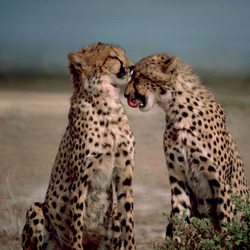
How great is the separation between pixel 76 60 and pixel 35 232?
3.52 ft

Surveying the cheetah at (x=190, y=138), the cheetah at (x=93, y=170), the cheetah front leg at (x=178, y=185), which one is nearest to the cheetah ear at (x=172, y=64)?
the cheetah at (x=190, y=138)

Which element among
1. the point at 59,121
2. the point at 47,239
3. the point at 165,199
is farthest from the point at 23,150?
the point at 47,239

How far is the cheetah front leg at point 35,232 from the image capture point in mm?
7625

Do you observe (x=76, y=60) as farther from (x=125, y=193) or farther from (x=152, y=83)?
(x=125, y=193)

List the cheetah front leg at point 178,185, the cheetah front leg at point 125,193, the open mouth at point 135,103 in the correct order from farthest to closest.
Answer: the open mouth at point 135,103
the cheetah front leg at point 178,185
the cheetah front leg at point 125,193

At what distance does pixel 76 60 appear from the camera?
24.8 ft

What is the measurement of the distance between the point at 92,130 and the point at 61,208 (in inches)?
20.2

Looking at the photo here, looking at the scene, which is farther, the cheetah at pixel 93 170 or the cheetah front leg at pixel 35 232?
the cheetah front leg at pixel 35 232

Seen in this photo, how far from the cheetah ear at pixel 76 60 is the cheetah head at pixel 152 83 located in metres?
0.34

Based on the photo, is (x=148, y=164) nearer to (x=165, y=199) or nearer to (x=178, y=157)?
(x=165, y=199)

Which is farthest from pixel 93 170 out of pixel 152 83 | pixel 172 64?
pixel 172 64

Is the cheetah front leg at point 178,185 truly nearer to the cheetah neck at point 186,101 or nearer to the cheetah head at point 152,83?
the cheetah neck at point 186,101

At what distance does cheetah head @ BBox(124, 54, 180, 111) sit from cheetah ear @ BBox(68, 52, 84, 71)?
34 cm

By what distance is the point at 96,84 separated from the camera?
24.8ft
